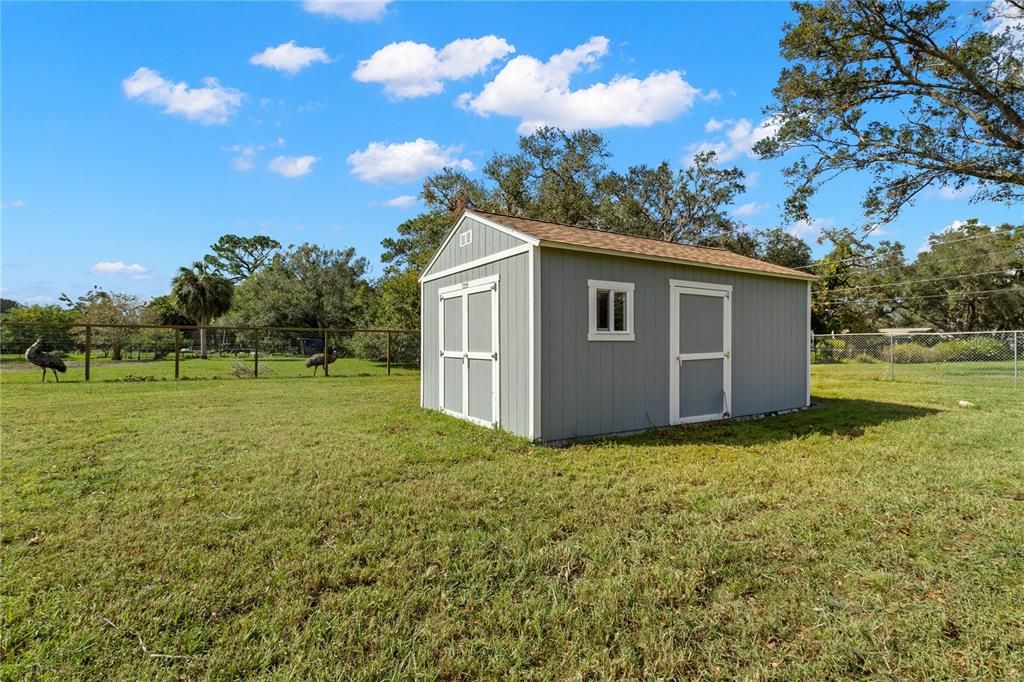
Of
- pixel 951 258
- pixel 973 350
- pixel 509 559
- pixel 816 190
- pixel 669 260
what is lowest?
pixel 509 559

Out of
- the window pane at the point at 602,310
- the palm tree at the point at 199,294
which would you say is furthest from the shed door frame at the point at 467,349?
the palm tree at the point at 199,294

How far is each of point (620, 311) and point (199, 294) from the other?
91.1 ft

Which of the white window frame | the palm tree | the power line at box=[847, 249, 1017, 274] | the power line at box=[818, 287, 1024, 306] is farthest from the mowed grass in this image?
the power line at box=[847, 249, 1017, 274]

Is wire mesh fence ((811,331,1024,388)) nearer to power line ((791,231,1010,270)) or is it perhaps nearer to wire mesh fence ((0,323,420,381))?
power line ((791,231,1010,270))

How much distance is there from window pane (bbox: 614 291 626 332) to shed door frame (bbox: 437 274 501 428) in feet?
5.15

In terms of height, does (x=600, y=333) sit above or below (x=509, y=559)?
above

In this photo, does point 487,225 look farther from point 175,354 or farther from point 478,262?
point 175,354

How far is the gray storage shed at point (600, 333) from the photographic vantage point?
5605mm

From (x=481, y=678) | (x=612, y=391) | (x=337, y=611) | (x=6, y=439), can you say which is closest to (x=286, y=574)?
(x=337, y=611)

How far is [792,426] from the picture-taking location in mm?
6621

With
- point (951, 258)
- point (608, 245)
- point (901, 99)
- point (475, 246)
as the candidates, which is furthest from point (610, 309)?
point (951, 258)

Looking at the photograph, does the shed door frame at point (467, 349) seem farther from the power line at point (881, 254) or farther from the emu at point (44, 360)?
the power line at point (881, 254)

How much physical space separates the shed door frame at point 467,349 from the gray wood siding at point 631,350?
0.92 meters

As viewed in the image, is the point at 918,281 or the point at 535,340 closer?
the point at 535,340
